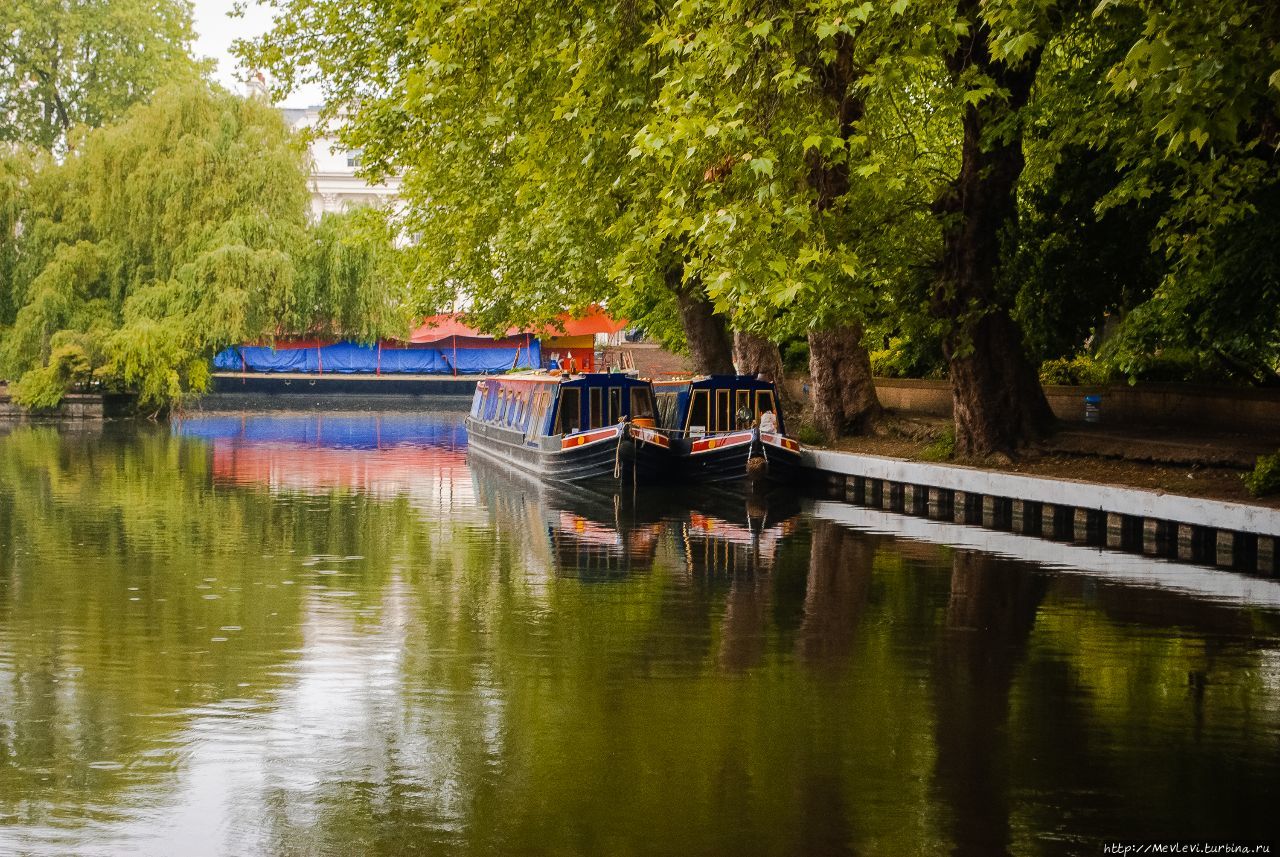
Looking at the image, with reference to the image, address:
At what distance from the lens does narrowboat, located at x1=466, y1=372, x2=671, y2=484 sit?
28.8m

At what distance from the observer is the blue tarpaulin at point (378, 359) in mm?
66938

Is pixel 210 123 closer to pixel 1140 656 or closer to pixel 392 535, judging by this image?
pixel 392 535

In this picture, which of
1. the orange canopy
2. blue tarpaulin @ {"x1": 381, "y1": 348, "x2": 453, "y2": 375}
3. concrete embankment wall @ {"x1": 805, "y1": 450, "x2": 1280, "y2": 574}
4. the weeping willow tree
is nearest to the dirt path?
concrete embankment wall @ {"x1": 805, "y1": 450, "x2": 1280, "y2": 574}

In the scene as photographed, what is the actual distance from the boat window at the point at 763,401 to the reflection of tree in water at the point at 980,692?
43.3ft

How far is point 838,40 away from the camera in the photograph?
22.0 meters

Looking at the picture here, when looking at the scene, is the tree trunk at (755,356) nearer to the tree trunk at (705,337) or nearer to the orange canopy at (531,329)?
the tree trunk at (705,337)

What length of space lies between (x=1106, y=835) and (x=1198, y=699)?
3.42 metres

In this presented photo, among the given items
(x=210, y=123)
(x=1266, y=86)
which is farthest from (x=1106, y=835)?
(x=210, y=123)

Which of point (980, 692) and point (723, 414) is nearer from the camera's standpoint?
point (980, 692)

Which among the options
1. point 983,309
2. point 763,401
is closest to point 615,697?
point 983,309

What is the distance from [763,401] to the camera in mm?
30766

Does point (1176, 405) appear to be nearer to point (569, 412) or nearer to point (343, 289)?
point (569, 412)

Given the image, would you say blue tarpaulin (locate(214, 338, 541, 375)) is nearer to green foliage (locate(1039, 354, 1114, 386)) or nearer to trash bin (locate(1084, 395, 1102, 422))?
green foliage (locate(1039, 354, 1114, 386))

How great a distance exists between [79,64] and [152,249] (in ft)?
66.7
